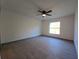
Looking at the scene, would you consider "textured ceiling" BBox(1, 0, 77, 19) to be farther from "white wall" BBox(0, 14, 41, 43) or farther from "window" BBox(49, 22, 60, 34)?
"window" BBox(49, 22, 60, 34)

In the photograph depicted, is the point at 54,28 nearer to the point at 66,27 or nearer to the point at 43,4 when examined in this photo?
the point at 66,27

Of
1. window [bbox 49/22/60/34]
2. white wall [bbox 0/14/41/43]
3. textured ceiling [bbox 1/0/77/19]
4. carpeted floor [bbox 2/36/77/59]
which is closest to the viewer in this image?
carpeted floor [bbox 2/36/77/59]

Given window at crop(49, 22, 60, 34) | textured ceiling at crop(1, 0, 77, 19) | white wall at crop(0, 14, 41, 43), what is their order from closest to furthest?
textured ceiling at crop(1, 0, 77, 19) < white wall at crop(0, 14, 41, 43) < window at crop(49, 22, 60, 34)

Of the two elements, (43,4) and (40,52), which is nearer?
(40,52)

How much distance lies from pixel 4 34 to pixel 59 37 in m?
4.92

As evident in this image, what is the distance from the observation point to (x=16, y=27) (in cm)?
545

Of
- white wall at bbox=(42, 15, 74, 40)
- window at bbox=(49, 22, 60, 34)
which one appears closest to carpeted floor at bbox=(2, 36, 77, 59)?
white wall at bbox=(42, 15, 74, 40)

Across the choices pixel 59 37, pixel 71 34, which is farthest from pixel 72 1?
pixel 59 37

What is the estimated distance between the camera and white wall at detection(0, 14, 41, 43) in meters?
4.68

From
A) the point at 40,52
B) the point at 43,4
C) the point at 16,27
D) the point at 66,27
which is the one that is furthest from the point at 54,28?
the point at 40,52

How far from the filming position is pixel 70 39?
5.25 m

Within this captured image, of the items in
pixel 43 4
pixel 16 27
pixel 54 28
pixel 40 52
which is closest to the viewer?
pixel 40 52

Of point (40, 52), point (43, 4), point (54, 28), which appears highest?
point (43, 4)

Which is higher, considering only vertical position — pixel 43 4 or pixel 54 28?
pixel 43 4
